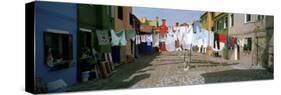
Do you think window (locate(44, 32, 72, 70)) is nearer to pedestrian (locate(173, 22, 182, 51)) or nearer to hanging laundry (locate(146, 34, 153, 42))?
hanging laundry (locate(146, 34, 153, 42))

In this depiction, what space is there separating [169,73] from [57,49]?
2134 mm

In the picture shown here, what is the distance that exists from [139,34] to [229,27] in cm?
199

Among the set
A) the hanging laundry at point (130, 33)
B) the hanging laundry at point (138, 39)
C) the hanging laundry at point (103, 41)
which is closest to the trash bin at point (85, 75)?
the hanging laundry at point (103, 41)

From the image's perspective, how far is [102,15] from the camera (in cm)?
540

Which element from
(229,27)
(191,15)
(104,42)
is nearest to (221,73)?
(229,27)

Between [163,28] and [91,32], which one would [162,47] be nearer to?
[163,28]

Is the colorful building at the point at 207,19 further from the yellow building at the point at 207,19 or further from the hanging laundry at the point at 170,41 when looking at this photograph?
the hanging laundry at the point at 170,41

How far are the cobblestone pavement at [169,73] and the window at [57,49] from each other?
44 cm

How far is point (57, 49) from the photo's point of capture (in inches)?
195

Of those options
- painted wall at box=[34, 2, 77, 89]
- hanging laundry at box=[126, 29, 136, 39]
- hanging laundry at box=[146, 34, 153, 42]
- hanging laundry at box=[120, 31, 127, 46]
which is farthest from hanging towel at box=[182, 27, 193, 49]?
painted wall at box=[34, 2, 77, 89]

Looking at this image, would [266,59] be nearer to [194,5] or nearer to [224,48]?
[224,48]

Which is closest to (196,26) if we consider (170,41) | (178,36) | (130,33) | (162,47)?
(178,36)

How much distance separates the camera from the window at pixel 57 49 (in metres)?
4.80

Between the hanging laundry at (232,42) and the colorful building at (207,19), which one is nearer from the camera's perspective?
the colorful building at (207,19)
